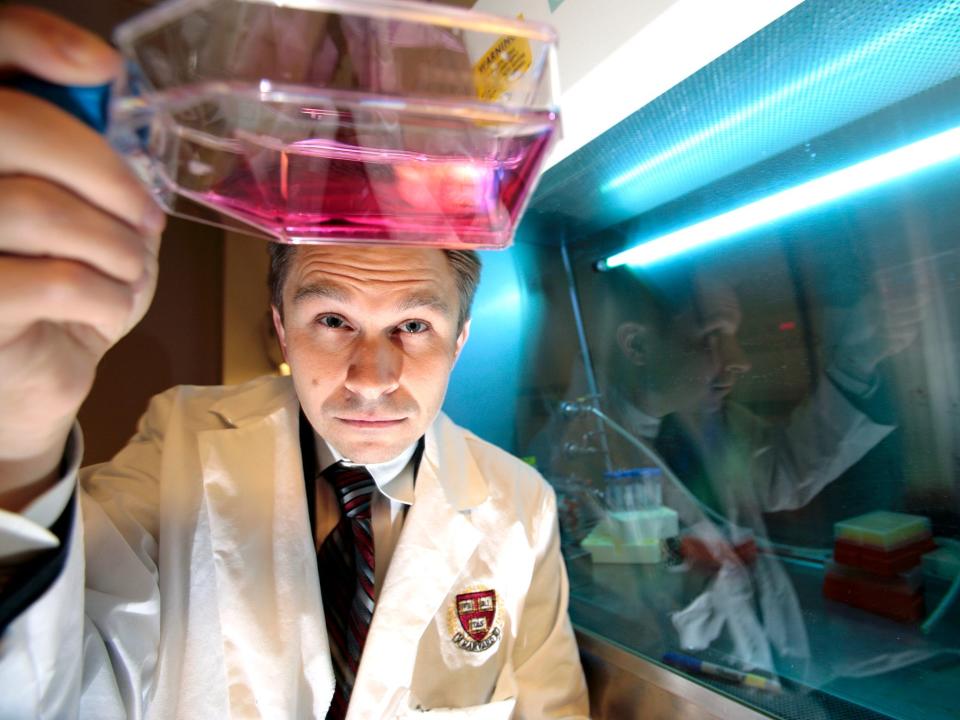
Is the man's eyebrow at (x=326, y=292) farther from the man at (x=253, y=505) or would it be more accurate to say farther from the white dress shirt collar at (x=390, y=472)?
the white dress shirt collar at (x=390, y=472)

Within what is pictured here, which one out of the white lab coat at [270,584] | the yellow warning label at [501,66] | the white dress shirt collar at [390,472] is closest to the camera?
the yellow warning label at [501,66]

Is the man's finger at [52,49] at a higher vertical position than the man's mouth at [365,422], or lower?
higher

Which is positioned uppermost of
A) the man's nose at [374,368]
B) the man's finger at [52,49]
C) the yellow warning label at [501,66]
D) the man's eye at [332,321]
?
the yellow warning label at [501,66]

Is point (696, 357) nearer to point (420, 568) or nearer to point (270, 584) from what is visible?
point (420, 568)

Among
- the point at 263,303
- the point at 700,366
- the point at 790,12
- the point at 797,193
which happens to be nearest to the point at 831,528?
the point at 700,366

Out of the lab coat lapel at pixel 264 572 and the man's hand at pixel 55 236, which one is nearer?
the man's hand at pixel 55 236

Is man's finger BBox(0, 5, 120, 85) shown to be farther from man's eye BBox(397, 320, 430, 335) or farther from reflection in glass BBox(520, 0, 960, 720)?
reflection in glass BBox(520, 0, 960, 720)

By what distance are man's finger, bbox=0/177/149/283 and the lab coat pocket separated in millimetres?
892

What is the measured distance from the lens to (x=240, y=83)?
420 mm

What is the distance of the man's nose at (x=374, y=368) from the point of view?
822 mm

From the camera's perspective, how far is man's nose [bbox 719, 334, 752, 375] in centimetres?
106

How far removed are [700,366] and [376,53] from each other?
0.94 m

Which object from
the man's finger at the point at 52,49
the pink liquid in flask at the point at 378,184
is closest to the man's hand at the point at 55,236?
the man's finger at the point at 52,49

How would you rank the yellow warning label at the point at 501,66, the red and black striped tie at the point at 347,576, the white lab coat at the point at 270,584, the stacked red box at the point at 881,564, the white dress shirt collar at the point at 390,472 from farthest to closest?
the white dress shirt collar at the point at 390,472
the red and black striped tie at the point at 347,576
the stacked red box at the point at 881,564
the white lab coat at the point at 270,584
the yellow warning label at the point at 501,66
